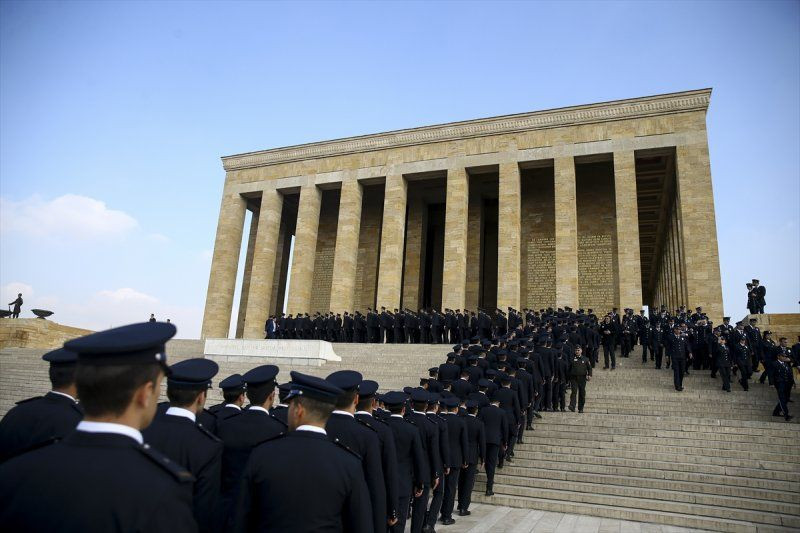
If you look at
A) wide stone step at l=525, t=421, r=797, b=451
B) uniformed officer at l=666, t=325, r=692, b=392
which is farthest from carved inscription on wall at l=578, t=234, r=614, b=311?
wide stone step at l=525, t=421, r=797, b=451

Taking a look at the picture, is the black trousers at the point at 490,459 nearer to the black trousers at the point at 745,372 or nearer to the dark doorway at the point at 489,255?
the black trousers at the point at 745,372

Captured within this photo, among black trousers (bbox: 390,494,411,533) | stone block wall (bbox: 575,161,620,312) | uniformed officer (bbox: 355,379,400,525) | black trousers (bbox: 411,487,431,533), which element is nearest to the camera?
uniformed officer (bbox: 355,379,400,525)

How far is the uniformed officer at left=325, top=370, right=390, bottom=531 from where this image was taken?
3457mm

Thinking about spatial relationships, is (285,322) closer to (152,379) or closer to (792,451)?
(792,451)

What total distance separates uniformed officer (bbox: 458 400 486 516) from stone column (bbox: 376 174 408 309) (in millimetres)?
17044

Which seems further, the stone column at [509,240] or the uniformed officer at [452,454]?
the stone column at [509,240]

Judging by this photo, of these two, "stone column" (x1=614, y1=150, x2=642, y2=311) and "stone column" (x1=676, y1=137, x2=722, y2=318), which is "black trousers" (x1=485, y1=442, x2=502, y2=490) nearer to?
"stone column" (x1=614, y1=150, x2=642, y2=311)

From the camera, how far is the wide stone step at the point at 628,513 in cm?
678

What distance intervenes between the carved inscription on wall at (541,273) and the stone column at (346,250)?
8.77 meters

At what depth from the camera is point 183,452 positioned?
2660mm

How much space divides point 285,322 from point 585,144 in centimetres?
1558

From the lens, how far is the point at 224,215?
2947 centimetres

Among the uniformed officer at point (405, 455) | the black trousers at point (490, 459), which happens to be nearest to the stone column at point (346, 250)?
the black trousers at point (490, 459)

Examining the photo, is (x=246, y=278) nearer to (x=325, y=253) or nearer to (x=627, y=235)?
(x=325, y=253)
